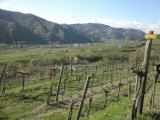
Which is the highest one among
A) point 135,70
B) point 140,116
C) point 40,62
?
point 135,70

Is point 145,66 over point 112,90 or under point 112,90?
over

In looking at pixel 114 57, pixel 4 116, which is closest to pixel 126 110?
pixel 4 116

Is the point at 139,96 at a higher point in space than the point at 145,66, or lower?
lower

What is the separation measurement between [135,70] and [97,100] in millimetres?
20554

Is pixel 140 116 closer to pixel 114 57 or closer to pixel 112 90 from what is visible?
pixel 112 90

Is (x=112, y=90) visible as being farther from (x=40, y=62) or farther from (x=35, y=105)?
(x=40, y=62)

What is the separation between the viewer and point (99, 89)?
1731 inches

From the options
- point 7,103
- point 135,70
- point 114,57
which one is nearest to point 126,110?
point 135,70

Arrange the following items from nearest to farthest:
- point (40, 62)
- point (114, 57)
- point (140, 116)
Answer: point (140, 116) < point (40, 62) < point (114, 57)

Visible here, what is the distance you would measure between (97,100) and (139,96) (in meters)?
20.1

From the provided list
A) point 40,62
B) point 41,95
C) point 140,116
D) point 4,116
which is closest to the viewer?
point 140,116

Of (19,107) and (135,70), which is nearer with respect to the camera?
(135,70)

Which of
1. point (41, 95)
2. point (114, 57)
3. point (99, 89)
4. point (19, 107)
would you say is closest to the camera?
point (19, 107)

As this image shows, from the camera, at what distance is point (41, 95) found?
41125mm
